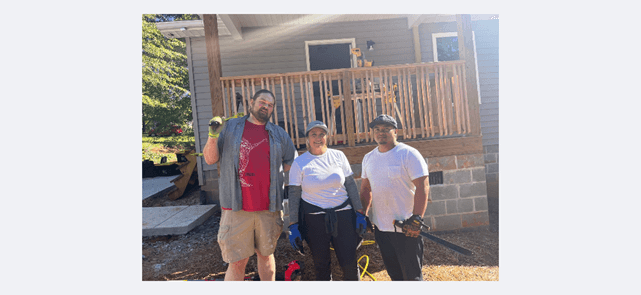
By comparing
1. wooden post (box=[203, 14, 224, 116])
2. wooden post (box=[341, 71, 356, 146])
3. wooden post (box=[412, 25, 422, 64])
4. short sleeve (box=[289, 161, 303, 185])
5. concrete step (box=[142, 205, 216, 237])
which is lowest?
concrete step (box=[142, 205, 216, 237])

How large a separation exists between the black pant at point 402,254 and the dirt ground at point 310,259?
33 cm

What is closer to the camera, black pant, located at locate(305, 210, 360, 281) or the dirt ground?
black pant, located at locate(305, 210, 360, 281)

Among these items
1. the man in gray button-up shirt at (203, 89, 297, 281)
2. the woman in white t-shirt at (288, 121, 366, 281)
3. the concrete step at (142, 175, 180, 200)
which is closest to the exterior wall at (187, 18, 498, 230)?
the concrete step at (142, 175, 180, 200)

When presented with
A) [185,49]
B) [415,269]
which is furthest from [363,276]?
[185,49]

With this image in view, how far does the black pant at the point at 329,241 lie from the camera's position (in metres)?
2.16

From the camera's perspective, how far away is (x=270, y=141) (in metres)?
2.34

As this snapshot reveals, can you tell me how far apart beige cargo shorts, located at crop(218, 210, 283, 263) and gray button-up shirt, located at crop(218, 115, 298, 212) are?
0.26ft

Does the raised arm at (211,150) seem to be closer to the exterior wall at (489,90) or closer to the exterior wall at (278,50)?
the exterior wall at (489,90)

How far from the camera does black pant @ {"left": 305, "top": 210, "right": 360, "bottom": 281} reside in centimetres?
216

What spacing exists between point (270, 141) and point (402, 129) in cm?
167

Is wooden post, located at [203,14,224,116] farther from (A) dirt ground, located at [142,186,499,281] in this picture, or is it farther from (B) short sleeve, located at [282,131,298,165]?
(A) dirt ground, located at [142,186,499,281]

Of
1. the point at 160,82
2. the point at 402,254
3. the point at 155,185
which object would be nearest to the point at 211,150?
the point at 402,254

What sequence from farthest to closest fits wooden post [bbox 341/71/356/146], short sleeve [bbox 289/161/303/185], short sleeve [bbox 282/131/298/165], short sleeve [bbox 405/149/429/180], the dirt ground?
wooden post [bbox 341/71/356/146], the dirt ground, short sleeve [bbox 282/131/298/165], short sleeve [bbox 289/161/303/185], short sleeve [bbox 405/149/429/180]

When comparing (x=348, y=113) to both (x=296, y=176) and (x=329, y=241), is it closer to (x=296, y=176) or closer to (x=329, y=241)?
(x=296, y=176)
